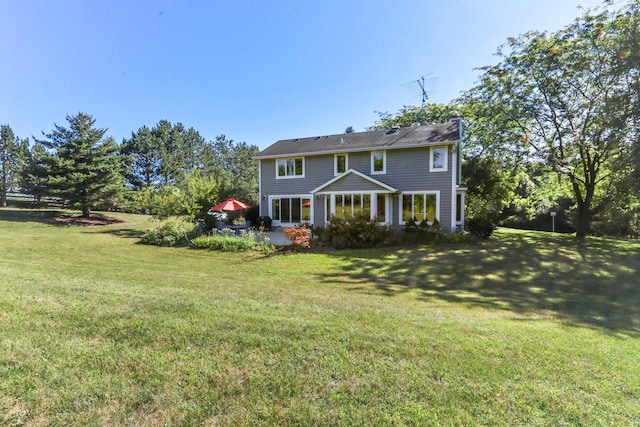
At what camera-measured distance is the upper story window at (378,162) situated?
1847cm

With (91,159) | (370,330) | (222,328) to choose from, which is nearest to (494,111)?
(370,330)

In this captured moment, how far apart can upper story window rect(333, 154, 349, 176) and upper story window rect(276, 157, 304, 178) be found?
2.37 m

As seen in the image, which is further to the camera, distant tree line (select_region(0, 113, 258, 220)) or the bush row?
distant tree line (select_region(0, 113, 258, 220))

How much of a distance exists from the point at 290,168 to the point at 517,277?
49.3 ft

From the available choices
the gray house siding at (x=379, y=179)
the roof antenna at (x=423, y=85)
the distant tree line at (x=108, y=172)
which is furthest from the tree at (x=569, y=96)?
the distant tree line at (x=108, y=172)

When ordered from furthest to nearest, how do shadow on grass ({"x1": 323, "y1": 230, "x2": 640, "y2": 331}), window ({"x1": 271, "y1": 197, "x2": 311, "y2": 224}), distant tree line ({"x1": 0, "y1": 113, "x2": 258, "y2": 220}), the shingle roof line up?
1. window ({"x1": 271, "y1": 197, "x2": 311, "y2": 224})
2. distant tree line ({"x1": 0, "y1": 113, "x2": 258, "y2": 220})
3. the shingle roof
4. shadow on grass ({"x1": 323, "y1": 230, "x2": 640, "y2": 331})

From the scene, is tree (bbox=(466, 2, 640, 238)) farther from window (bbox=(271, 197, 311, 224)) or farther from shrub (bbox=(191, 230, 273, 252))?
shrub (bbox=(191, 230, 273, 252))

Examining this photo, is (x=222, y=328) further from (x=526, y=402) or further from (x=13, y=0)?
(x=13, y=0)

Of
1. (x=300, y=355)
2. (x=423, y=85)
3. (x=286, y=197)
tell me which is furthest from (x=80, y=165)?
(x=423, y=85)

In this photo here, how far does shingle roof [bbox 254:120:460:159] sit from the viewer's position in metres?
17.5

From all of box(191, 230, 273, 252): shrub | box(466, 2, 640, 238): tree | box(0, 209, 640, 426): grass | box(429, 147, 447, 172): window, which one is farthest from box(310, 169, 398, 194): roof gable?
box(0, 209, 640, 426): grass

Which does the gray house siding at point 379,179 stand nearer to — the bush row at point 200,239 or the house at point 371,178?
the house at point 371,178

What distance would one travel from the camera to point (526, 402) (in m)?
2.61

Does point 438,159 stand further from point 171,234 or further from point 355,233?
point 171,234
